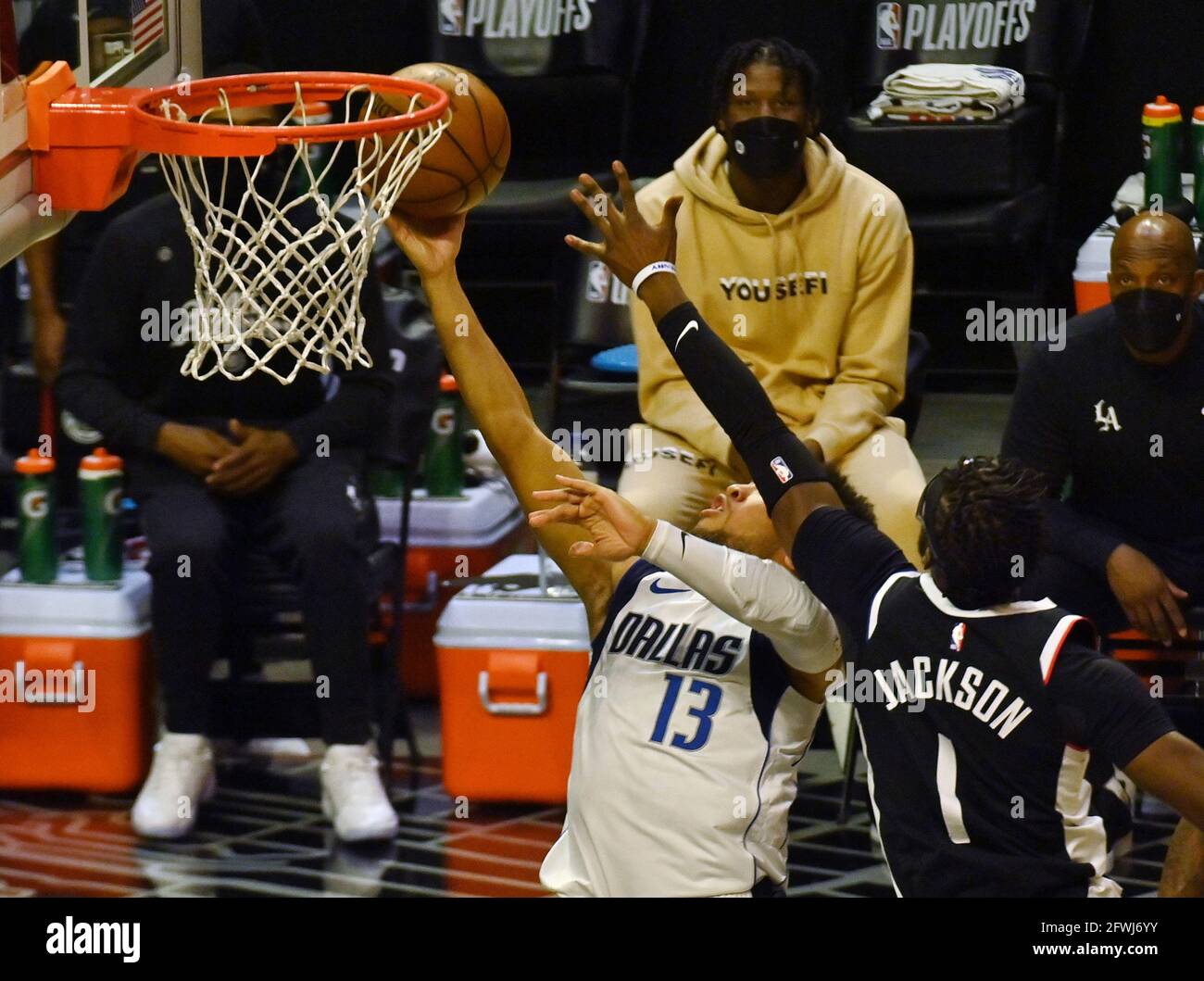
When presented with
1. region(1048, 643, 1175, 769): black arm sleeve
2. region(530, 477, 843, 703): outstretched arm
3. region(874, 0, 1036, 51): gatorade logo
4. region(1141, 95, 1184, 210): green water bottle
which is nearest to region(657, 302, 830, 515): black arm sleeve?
region(530, 477, 843, 703): outstretched arm

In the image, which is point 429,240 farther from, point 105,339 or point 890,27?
point 890,27

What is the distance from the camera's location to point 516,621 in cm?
488

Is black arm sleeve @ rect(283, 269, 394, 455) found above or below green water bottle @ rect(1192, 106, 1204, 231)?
below

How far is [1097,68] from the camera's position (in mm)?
7371

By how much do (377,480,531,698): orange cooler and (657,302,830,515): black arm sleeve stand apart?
2570 millimetres

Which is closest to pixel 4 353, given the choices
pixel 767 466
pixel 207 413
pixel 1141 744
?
pixel 207 413

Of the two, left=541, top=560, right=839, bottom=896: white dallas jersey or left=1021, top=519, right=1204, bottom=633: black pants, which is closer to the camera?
left=541, top=560, right=839, bottom=896: white dallas jersey

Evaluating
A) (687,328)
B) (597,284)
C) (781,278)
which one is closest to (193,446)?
(597,284)

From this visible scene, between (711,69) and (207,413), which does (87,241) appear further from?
(711,69)

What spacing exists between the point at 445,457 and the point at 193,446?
37.4 inches

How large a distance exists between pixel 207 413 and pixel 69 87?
1749mm

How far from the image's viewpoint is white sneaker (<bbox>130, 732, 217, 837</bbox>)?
4.69 m

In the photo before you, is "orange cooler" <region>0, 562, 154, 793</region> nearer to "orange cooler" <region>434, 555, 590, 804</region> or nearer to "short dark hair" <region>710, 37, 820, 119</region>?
"orange cooler" <region>434, 555, 590, 804</region>
